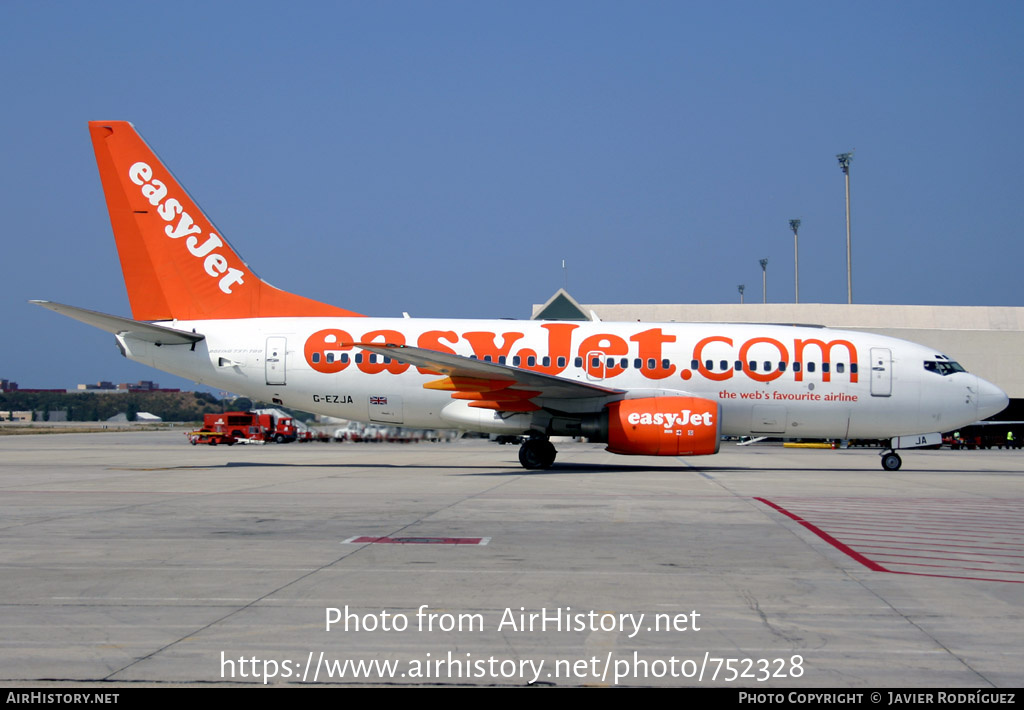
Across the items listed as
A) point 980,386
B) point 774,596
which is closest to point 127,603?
point 774,596

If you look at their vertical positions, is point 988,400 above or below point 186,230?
below

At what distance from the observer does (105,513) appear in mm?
13289

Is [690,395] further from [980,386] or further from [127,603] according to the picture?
[127,603]

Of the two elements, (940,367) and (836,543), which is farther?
(940,367)

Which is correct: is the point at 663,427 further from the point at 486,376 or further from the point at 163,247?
the point at 163,247

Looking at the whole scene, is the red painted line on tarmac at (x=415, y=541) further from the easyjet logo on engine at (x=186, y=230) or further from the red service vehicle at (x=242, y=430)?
the red service vehicle at (x=242, y=430)

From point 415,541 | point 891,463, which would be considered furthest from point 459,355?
point 415,541

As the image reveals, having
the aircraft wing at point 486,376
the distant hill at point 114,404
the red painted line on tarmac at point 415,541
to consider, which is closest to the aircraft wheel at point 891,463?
the aircraft wing at point 486,376

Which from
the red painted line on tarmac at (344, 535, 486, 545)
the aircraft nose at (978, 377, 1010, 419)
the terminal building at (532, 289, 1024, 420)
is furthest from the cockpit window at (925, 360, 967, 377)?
the terminal building at (532, 289, 1024, 420)

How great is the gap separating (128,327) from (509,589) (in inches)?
742

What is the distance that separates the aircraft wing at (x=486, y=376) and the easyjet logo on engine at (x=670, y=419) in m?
1.13

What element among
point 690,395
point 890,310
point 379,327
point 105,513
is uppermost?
point 890,310

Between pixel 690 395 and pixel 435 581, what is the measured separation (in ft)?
56.6

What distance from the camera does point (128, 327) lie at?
23.6 metres
